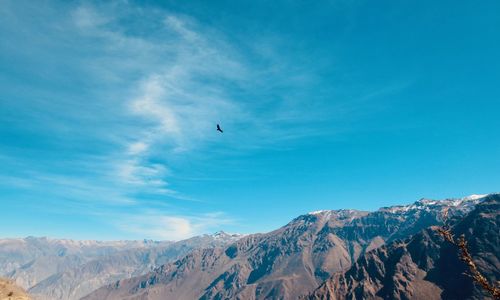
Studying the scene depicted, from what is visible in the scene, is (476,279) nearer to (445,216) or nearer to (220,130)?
(445,216)

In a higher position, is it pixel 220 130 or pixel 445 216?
pixel 220 130

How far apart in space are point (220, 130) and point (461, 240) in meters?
31.2

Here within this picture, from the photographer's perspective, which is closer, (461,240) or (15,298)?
(461,240)

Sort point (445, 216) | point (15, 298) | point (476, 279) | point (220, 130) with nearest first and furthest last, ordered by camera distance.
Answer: point (445, 216), point (476, 279), point (220, 130), point (15, 298)

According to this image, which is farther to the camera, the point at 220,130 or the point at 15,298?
the point at 15,298

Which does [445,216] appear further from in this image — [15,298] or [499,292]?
[15,298]

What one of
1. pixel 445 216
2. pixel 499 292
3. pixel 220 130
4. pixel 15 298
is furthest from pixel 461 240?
pixel 15 298

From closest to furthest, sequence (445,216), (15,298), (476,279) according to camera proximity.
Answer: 1. (445,216)
2. (476,279)
3. (15,298)

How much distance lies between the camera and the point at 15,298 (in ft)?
361

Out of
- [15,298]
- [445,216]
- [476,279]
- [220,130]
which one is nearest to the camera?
[445,216]

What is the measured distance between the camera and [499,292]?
59.9 ft

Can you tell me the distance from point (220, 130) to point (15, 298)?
97909 millimetres

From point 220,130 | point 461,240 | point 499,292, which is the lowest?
point 499,292

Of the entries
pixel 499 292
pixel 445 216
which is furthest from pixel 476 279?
pixel 445 216
